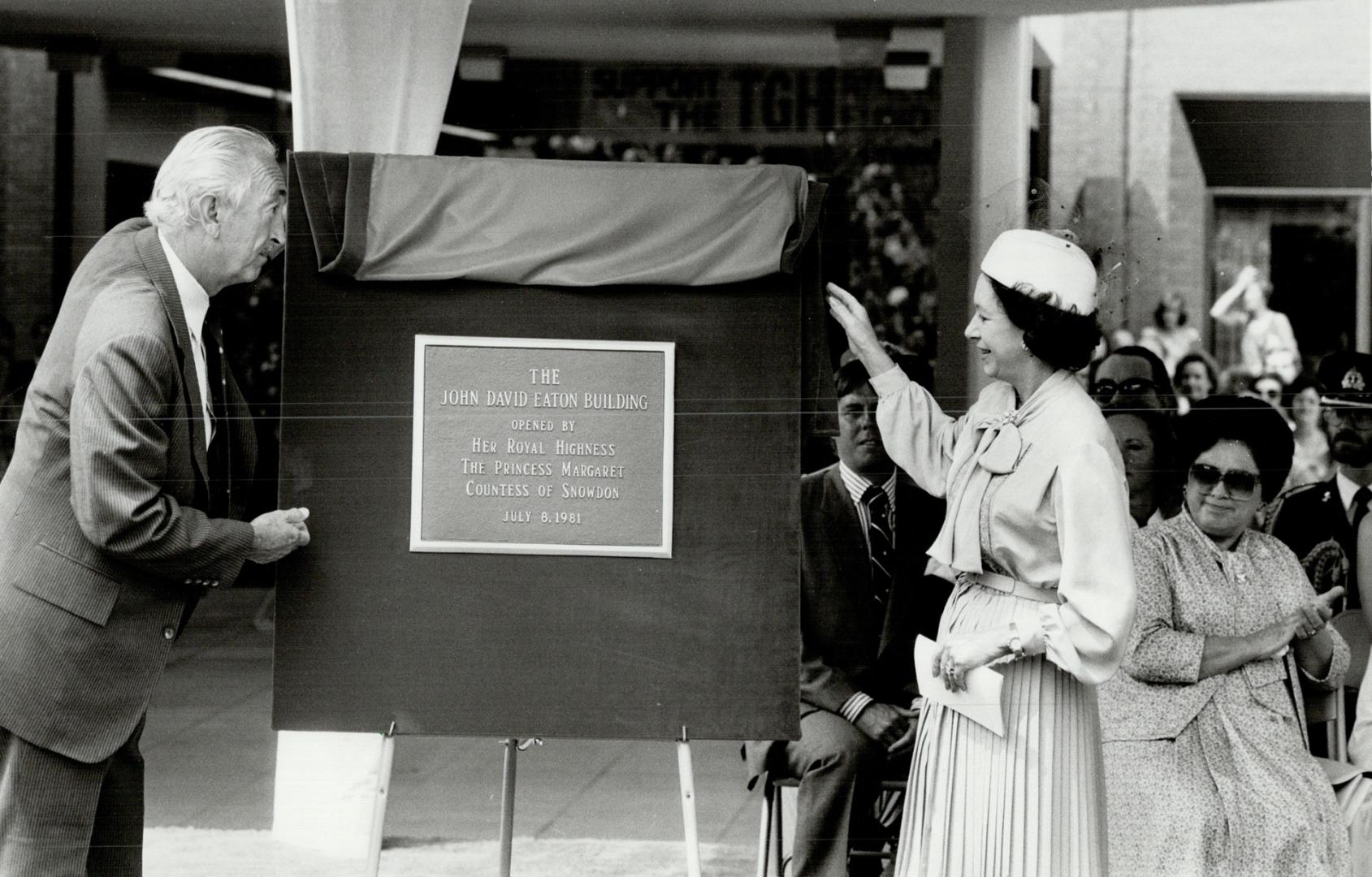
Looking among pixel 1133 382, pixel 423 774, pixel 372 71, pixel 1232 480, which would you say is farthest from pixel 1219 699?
pixel 423 774

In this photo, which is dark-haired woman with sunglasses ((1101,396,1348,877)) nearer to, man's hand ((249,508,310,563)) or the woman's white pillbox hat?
the woman's white pillbox hat

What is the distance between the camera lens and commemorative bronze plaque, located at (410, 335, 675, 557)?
10.9 feet

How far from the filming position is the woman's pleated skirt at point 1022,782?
2.98 m

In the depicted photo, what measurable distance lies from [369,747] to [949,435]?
82.3 inches

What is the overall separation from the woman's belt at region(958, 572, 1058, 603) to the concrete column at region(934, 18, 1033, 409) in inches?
40.0

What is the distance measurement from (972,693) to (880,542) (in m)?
1.32

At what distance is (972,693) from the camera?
2986mm

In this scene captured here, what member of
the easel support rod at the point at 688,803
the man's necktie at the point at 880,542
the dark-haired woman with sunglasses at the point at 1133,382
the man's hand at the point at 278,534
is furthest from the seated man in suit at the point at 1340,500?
the man's hand at the point at 278,534

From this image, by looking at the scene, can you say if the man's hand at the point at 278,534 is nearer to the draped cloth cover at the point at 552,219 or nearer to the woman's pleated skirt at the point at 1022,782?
the draped cloth cover at the point at 552,219

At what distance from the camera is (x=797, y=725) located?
3336 mm

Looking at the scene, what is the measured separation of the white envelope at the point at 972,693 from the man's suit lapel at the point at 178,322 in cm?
144

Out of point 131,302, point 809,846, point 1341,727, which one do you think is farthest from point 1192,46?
point 131,302

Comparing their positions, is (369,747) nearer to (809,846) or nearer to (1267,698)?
(809,846)

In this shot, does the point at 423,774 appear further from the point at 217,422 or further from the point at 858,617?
the point at 217,422
